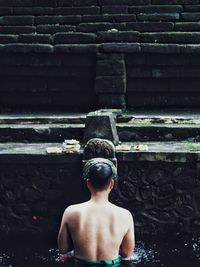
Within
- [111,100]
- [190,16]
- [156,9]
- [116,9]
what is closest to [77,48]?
[111,100]

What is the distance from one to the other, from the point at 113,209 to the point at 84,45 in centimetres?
523

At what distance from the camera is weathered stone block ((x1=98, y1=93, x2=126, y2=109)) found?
885cm

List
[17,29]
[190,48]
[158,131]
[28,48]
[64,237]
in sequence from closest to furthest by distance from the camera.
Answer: [64,237] < [158,131] < [190,48] < [28,48] < [17,29]

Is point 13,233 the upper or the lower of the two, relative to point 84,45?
lower

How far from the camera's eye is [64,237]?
Result: 420 cm

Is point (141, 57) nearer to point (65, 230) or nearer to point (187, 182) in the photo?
point (187, 182)

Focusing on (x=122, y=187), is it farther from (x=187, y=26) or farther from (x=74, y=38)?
(x=187, y=26)

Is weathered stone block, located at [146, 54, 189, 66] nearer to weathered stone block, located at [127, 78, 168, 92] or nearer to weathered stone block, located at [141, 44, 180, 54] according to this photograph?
weathered stone block, located at [141, 44, 180, 54]

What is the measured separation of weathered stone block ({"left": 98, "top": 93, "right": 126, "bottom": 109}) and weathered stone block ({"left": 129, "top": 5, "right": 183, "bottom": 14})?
1.73 metres

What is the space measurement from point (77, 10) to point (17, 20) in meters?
1.14

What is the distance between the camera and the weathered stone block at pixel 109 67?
8766mm

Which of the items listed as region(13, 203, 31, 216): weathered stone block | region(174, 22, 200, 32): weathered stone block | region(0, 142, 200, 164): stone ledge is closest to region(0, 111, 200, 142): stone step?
region(0, 142, 200, 164): stone ledge

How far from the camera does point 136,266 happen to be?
5629 mm

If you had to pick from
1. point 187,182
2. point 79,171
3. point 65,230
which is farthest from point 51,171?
point 65,230
